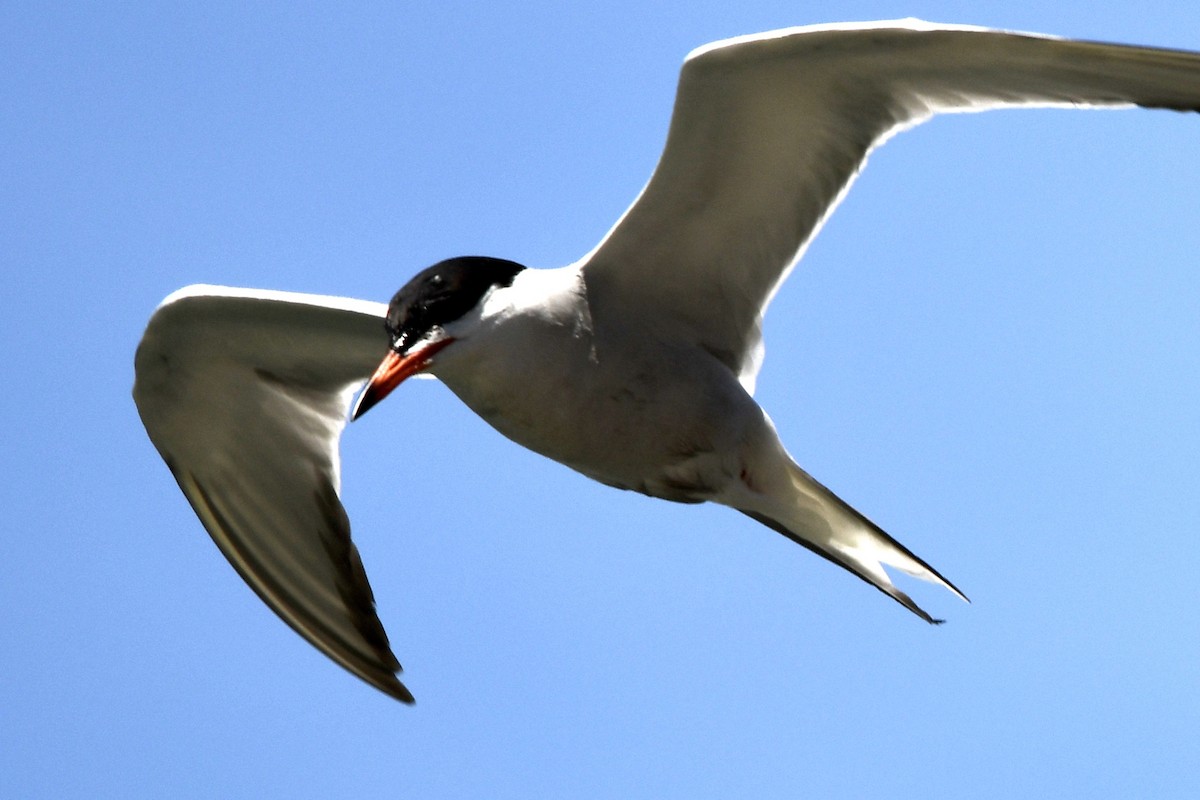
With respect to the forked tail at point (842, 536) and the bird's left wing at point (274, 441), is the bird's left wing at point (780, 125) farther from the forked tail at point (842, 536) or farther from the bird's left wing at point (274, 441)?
the bird's left wing at point (274, 441)

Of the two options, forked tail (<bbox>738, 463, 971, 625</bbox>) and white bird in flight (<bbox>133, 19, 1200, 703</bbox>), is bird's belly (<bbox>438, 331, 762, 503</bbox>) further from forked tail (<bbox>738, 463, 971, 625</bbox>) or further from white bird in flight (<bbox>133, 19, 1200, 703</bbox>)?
forked tail (<bbox>738, 463, 971, 625</bbox>)

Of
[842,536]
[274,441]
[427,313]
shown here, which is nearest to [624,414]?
[427,313]

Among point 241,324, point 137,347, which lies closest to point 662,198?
point 241,324

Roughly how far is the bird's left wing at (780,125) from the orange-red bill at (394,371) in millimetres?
747

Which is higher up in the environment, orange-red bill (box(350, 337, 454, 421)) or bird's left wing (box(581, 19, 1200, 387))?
bird's left wing (box(581, 19, 1200, 387))

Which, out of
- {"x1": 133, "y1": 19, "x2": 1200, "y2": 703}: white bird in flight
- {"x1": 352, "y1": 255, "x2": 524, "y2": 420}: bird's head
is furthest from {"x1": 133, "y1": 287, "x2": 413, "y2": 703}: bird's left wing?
{"x1": 352, "y1": 255, "x2": 524, "y2": 420}: bird's head

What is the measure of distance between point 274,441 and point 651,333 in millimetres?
2230

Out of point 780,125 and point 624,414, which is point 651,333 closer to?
point 624,414

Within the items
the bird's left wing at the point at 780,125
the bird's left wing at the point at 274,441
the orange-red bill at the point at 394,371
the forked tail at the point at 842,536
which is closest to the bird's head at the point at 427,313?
the orange-red bill at the point at 394,371

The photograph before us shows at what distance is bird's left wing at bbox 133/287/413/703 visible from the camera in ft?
22.9

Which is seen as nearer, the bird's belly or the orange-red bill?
the orange-red bill

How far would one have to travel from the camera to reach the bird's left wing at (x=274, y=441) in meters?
6.98

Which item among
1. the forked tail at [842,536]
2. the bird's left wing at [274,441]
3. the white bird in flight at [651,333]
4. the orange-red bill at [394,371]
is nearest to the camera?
the orange-red bill at [394,371]

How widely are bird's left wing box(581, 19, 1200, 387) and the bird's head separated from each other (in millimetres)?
556
